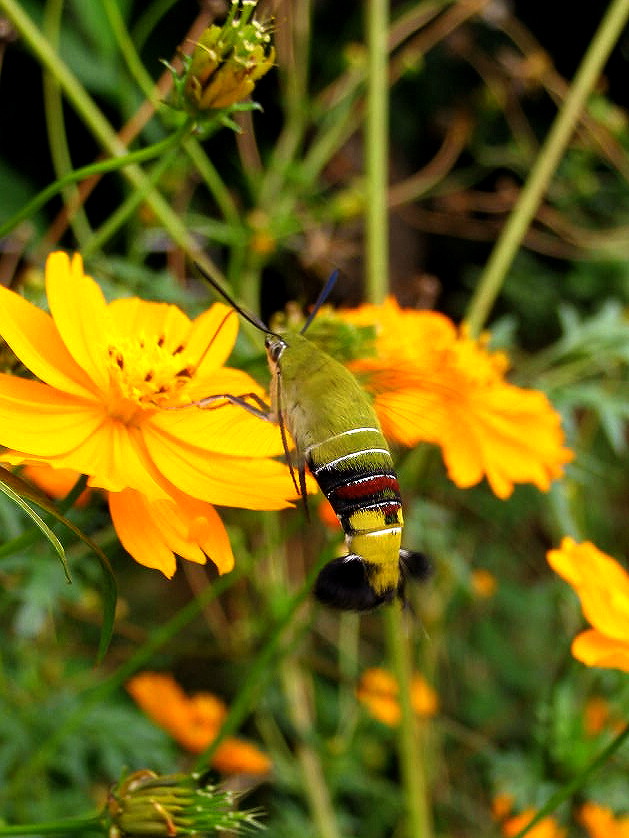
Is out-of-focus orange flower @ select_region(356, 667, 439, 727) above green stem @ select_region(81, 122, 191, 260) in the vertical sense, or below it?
below

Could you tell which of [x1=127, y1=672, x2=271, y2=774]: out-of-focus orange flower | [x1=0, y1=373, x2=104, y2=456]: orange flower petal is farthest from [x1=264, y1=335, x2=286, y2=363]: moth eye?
[x1=127, y1=672, x2=271, y2=774]: out-of-focus orange flower

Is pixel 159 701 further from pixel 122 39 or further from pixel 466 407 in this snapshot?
pixel 122 39

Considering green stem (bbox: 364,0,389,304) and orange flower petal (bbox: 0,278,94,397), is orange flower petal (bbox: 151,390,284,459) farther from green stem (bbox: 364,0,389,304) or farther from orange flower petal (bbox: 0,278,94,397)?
green stem (bbox: 364,0,389,304)

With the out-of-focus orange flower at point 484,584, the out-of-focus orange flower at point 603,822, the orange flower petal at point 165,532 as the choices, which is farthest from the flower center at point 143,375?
the out-of-focus orange flower at point 484,584

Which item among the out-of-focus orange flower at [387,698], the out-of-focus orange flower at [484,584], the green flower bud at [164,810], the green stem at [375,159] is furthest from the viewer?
the out-of-focus orange flower at [484,584]

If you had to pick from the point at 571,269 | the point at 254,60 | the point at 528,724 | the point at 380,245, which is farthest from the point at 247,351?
the point at 571,269

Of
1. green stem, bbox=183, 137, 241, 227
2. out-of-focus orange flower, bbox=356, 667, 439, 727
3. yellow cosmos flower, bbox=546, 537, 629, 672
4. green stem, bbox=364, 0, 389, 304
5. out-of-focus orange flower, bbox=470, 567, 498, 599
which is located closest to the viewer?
yellow cosmos flower, bbox=546, 537, 629, 672

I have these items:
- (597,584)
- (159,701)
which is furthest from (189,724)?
(597,584)

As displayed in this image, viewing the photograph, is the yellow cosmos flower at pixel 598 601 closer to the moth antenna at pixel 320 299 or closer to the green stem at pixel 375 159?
the moth antenna at pixel 320 299

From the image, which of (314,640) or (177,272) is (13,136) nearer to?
(177,272)
